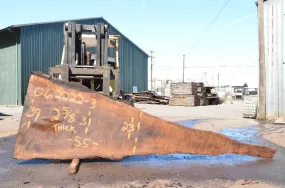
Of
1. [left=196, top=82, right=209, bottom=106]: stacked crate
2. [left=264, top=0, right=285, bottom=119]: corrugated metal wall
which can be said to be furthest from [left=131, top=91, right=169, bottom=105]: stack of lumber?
[left=264, top=0, right=285, bottom=119]: corrugated metal wall

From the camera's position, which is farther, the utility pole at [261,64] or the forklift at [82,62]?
the utility pole at [261,64]

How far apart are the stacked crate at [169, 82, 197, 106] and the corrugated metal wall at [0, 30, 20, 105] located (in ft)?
40.9

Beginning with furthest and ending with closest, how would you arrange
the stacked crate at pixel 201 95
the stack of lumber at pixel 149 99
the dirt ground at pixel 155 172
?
the stack of lumber at pixel 149 99, the stacked crate at pixel 201 95, the dirt ground at pixel 155 172

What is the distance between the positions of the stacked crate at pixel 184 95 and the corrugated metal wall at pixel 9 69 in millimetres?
12458

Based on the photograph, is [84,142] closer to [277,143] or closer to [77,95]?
[77,95]

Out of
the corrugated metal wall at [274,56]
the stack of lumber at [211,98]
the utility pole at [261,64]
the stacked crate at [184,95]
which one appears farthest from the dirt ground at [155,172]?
the stack of lumber at [211,98]

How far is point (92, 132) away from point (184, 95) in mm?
21417

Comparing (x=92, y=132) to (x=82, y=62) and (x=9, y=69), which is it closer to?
(x=82, y=62)

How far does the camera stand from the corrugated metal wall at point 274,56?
11727 millimetres

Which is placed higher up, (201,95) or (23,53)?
(23,53)

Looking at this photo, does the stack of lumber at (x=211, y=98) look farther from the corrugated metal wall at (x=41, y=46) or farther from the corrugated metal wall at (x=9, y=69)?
the corrugated metal wall at (x=9, y=69)

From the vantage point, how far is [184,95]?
83.6 feet

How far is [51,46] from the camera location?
81.7ft

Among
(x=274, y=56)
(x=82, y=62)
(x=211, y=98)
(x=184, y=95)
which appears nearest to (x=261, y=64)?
(x=274, y=56)
